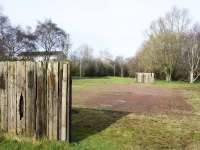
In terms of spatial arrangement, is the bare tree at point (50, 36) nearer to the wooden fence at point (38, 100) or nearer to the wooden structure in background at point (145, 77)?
the wooden structure in background at point (145, 77)

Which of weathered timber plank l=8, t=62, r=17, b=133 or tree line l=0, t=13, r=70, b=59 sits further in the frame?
Result: tree line l=0, t=13, r=70, b=59

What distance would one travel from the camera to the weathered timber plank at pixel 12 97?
7.40 m

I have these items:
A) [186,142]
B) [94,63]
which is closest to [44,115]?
[186,142]

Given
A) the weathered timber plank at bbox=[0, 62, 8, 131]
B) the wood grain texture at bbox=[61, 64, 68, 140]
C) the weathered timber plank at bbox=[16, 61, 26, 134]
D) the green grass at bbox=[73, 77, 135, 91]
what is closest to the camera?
the wood grain texture at bbox=[61, 64, 68, 140]

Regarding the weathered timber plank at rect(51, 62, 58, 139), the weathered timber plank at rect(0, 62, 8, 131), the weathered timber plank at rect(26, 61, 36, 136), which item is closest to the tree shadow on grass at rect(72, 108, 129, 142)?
the weathered timber plank at rect(51, 62, 58, 139)

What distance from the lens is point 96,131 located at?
902 cm

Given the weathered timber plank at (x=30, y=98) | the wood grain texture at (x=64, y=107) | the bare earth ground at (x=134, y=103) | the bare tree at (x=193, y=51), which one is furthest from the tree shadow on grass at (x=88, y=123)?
the bare tree at (x=193, y=51)

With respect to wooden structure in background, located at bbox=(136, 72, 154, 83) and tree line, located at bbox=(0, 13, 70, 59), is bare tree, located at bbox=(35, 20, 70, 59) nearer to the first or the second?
tree line, located at bbox=(0, 13, 70, 59)

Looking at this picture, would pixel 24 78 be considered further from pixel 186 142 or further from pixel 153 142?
pixel 186 142

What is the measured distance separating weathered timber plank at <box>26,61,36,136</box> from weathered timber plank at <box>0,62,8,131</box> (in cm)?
68

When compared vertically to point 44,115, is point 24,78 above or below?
above

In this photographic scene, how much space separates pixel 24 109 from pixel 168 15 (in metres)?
61.0

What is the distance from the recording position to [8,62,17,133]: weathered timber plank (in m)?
7.40

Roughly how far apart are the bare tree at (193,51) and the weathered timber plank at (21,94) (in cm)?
5516
